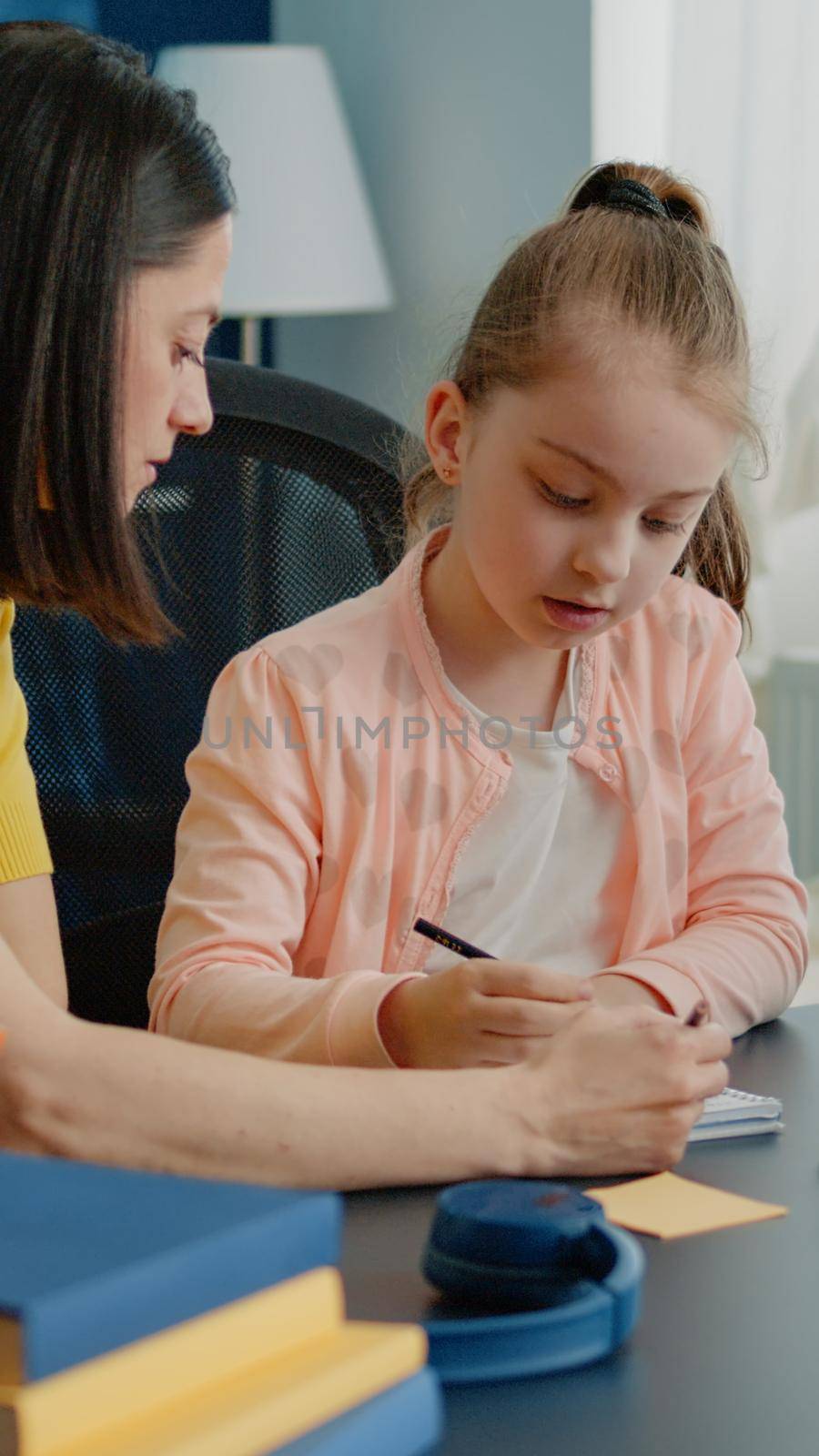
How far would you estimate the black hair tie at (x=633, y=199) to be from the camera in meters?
1.15

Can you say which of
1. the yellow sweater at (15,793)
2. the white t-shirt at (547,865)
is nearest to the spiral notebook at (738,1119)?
the white t-shirt at (547,865)

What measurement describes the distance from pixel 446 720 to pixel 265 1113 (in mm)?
468

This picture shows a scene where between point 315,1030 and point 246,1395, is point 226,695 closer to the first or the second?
point 315,1030

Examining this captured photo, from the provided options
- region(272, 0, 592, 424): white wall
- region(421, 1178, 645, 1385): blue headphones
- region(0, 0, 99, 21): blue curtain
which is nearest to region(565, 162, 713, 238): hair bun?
region(421, 1178, 645, 1385): blue headphones

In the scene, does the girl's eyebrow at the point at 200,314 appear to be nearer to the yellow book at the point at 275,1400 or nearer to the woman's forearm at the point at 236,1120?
the woman's forearm at the point at 236,1120

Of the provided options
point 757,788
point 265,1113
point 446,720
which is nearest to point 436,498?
point 446,720

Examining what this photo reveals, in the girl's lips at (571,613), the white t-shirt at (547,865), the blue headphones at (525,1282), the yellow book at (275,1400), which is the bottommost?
the white t-shirt at (547,865)

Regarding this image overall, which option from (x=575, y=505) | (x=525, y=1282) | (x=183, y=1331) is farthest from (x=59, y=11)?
(x=183, y=1331)

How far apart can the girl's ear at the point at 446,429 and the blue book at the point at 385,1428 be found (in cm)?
82

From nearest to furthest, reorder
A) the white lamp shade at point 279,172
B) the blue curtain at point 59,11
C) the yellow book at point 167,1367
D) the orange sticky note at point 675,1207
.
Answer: the yellow book at point 167,1367, the orange sticky note at point 675,1207, the white lamp shade at point 279,172, the blue curtain at point 59,11

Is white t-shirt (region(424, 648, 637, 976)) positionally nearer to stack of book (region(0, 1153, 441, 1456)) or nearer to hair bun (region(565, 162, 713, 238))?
hair bun (region(565, 162, 713, 238))

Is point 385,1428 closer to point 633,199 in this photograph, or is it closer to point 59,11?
point 633,199

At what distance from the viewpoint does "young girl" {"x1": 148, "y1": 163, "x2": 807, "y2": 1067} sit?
101cm

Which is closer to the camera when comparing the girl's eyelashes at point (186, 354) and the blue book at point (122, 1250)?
the blue book at point (122, 1250)
